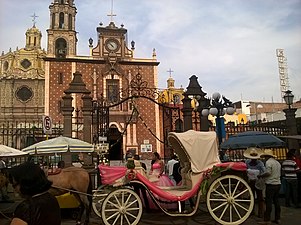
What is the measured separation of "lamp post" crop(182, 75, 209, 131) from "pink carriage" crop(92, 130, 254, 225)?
5.86 metres

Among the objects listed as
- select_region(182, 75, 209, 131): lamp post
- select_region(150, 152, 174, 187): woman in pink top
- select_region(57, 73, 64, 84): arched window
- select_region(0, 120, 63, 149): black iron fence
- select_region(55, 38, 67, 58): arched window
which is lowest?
select_region(150, 152, 174, 187): woman in pink top

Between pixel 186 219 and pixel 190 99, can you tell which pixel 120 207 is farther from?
pixel 190 99

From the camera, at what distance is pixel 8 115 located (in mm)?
40625

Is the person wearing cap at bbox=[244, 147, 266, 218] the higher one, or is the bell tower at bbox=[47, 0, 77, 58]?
the bell tower at bbox=[47, 0, 77, 58]

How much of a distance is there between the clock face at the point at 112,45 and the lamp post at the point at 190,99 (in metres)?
21.6

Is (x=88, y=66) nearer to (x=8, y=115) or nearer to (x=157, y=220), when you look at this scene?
(x=8, y=115)

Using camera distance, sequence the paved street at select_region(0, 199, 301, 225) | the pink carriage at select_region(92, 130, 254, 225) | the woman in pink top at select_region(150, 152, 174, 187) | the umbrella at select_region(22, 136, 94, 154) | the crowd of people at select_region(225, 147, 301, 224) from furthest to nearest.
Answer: the umbrella at select_region(22, 136, 94, 154), the woman in pink top at select_region(150, 152, 174, 187), the paved street at select_region(0, 199, 301, 225), the crowd of people at select_region(225, 147, 301, 224), the pink carriage at select_region(92, 130, 254, 225)

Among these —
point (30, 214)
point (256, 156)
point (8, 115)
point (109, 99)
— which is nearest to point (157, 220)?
point (256, 156)

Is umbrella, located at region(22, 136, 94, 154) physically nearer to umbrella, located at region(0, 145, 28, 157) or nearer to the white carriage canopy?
umbrella, located at region(0, 145, 28, 157)

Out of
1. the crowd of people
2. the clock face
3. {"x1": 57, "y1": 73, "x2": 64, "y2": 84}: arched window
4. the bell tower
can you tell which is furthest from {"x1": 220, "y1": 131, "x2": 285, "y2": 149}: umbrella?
the bell tower

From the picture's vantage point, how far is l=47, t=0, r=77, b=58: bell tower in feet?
126

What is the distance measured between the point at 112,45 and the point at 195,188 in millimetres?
28998

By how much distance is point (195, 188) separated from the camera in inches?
269

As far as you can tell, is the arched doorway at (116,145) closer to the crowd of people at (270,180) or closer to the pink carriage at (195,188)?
the crowd of people at (270,180)
